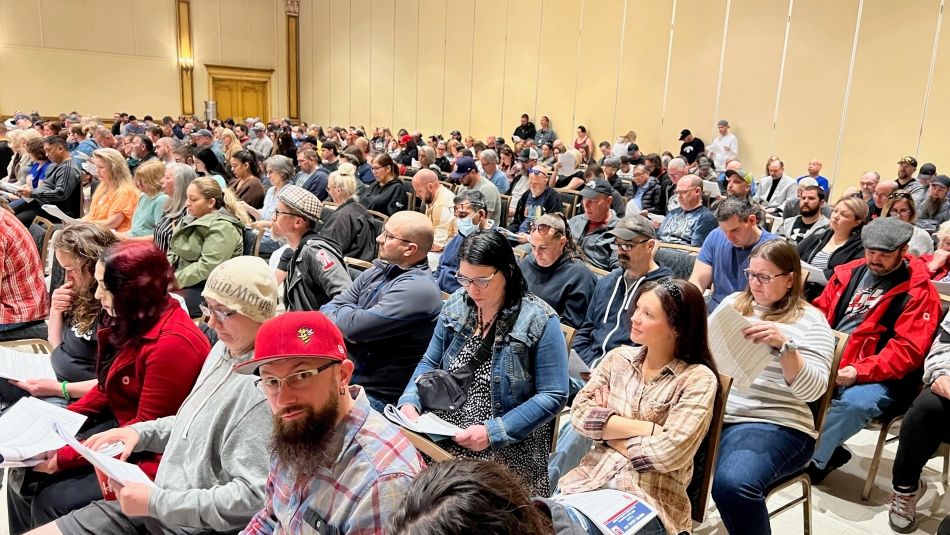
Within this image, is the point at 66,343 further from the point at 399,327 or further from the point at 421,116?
the point at 421,116

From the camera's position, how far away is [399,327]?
Result: 269 cm

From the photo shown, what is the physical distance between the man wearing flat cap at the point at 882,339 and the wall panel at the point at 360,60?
18581mm

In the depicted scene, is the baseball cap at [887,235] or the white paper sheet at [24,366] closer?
the white paper sheet at [24,366]

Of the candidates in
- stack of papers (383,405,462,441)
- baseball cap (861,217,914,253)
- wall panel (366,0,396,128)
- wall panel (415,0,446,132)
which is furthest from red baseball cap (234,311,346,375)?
wall panel (366,0,396,128)

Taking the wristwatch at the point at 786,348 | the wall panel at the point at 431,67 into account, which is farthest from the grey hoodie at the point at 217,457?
the wall panel at the point at 431,67

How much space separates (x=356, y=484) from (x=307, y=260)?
2.17 metres

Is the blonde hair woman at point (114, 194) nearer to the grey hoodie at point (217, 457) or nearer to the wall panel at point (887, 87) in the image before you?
the grey hoodie at point (217, 457)

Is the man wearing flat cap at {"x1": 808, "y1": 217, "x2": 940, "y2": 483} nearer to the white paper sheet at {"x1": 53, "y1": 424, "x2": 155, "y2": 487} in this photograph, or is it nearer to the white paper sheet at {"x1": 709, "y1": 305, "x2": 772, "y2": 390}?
the white paper sheet at {"x1": 709, "y1": 305, "x2": 772, "y2": 390}

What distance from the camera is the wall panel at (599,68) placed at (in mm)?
13484

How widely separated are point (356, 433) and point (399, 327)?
49.7 inches

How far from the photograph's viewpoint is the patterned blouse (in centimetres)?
198

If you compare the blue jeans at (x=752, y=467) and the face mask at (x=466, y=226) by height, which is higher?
the face mask at (x=466, y=226)

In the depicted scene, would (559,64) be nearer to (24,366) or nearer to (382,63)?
(382,63)

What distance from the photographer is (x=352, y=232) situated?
493 centimetres
